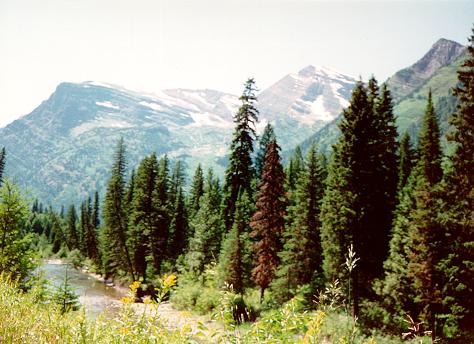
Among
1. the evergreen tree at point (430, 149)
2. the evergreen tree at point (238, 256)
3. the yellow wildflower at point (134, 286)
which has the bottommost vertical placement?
the evergreen tree at point (238, 256)

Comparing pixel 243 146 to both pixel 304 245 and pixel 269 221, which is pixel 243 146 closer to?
pixel 269 221

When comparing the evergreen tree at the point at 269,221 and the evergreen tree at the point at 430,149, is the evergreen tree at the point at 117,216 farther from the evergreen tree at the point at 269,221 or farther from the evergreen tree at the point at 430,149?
the evergreen tree at the point at 430,149

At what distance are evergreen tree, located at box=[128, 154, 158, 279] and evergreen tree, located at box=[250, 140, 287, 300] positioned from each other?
20850 millimetres

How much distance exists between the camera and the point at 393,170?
3766cm

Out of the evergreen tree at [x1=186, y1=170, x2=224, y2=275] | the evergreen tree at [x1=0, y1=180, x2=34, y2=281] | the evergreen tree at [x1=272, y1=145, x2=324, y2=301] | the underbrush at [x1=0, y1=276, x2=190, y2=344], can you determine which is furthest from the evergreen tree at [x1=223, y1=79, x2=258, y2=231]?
the underbrush at [x1=0, y1=276, x2=190, y2=344]

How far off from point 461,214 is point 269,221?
55.6 ft

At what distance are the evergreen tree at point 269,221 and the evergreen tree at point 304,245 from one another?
4.39 feet

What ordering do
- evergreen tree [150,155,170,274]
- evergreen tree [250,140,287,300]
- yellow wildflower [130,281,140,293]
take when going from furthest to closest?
evergreen tree [150,155,170,274], evergreen tree [250,140,287,300], yellow wildflower [130,281,140,293]

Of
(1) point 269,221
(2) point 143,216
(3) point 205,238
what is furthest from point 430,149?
(2) point 143,216

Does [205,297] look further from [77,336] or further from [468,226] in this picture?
[77,336]

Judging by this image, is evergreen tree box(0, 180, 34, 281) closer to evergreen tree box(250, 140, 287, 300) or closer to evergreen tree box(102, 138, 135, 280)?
evergreen tree box(250, 140, 287, 300)

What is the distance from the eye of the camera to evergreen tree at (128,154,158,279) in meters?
52.5

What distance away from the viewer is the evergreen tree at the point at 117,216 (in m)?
52.8

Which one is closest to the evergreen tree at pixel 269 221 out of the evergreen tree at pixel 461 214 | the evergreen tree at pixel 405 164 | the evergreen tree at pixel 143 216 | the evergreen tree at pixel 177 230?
the evergreen tree at pixel 461 214
